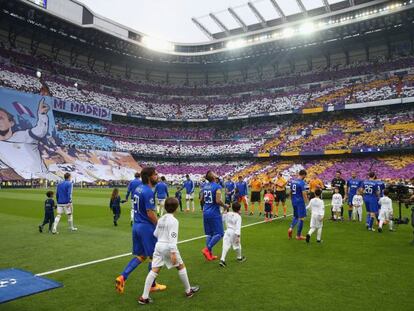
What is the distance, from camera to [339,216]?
17172 mm

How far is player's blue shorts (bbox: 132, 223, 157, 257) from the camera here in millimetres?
6258

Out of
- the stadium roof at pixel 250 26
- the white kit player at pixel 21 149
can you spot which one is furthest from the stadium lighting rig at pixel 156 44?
the white kit player at pixel 21 149

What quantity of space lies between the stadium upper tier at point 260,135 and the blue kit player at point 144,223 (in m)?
47.0

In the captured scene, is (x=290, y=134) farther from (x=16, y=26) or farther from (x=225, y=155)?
(x=16, y=26)

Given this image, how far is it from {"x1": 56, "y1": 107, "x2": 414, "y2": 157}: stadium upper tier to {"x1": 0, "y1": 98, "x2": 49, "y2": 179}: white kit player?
595cm

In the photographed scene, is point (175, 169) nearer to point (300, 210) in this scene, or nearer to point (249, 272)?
point (300, 210)

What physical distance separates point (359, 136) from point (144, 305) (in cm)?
5202

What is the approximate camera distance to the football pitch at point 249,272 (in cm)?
580

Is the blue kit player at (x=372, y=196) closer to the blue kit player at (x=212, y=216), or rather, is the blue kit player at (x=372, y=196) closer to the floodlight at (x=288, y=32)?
the blue kit player at (x=212, y=216)

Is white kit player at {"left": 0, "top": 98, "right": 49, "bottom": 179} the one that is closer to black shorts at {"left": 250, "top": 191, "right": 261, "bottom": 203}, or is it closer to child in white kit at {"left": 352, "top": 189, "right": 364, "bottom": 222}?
black shorts at {"left": 250, "top": 191, "right": 261, "bottom": 203}

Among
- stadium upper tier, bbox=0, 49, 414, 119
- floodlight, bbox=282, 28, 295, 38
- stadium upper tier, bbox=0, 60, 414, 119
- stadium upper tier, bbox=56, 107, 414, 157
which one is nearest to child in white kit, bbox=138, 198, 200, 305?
stadium upper tier, bbox=56, 107, 414, 157

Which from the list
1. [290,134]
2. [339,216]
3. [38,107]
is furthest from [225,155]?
[339,216]

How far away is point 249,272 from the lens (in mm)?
7641

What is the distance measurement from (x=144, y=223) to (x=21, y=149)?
47.8 meters
